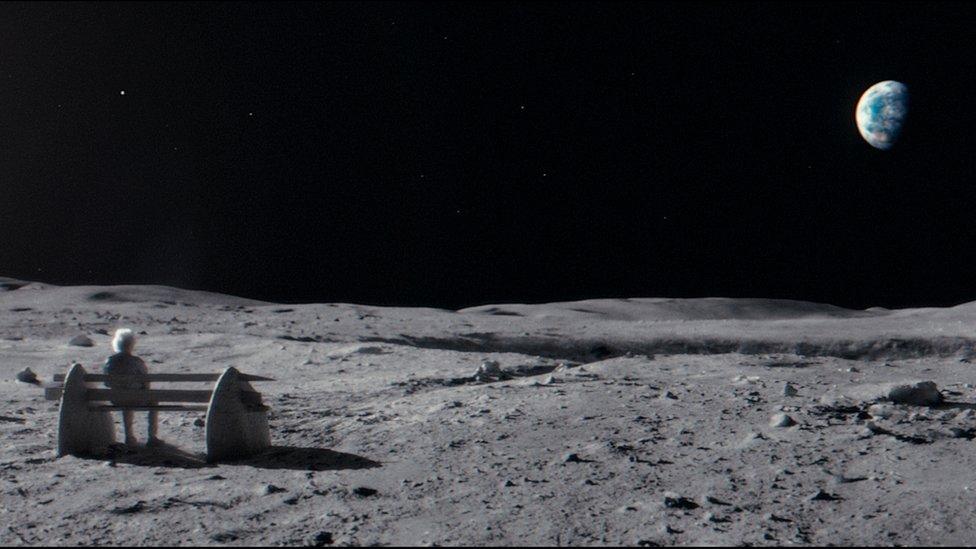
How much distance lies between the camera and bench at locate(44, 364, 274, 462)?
3.37 m

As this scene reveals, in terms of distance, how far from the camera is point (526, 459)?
325cm

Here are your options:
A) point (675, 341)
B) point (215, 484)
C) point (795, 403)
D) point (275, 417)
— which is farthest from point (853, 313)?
point (215, 484)

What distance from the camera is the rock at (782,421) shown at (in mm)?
3645

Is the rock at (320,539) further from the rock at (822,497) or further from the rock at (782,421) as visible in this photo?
the rock at (782,421)

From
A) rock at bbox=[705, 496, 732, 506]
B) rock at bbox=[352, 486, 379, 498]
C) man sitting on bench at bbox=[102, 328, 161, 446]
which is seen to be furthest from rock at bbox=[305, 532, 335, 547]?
man sitting on bench at bbox=[102, 328, 161, 446]

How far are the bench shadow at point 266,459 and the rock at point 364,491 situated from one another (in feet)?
0.97

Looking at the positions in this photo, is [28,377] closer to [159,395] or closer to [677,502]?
[159,395]

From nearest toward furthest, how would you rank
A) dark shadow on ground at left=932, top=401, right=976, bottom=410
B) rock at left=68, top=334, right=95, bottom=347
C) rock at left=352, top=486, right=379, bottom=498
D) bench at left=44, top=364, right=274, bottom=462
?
rock at left=352, top=486, right=379, bottom=498
bench at left=44, top=364, right=274, bottom=462
dark shadow on ground at left=932, top=401, right=976, bottom=410
rock at left=68, top=334, right=95, bottom=347

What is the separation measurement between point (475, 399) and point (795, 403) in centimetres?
137

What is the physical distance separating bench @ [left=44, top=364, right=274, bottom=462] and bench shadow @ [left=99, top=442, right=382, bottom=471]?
5cm

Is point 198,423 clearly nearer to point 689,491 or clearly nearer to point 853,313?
point 689,491

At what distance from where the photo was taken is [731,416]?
3.82 m

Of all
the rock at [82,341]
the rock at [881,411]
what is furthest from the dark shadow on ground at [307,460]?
the rock at [82,341]

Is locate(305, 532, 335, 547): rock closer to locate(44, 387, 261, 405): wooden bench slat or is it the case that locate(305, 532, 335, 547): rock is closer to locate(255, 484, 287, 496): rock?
locate(255, 484, 287, 496): rock
